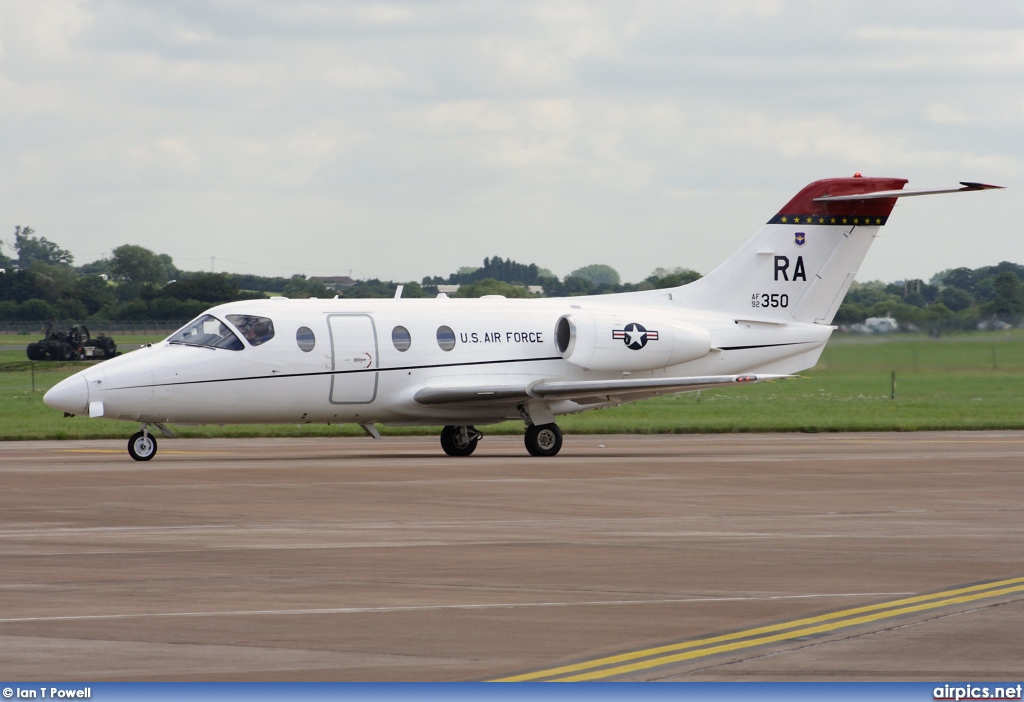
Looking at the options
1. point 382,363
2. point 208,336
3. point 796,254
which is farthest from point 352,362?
point 796,254

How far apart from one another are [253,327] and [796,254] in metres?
11.2

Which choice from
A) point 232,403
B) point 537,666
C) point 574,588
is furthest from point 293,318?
point 537,666

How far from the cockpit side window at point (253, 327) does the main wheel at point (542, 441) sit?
5196 millimetres

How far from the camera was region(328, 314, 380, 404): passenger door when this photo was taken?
25688 millimetres

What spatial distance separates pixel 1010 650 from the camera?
9.37m

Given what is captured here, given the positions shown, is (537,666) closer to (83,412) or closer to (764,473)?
(764,473)

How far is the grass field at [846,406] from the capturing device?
1341 inches

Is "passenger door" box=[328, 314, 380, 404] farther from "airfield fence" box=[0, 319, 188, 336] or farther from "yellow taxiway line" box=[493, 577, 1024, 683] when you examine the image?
"airfield fence" box=[0, 319, 188, 336]

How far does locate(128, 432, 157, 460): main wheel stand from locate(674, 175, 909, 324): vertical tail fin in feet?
35.8

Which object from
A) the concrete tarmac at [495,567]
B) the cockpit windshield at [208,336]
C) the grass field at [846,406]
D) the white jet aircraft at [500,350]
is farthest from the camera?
the grass field at [846,406]

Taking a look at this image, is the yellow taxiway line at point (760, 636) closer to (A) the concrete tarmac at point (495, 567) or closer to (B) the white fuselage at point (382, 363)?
(A) the concrete tarmac at point (495, 567)

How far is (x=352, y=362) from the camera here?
2575 cm

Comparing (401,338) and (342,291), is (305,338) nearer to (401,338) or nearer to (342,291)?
(401,338)

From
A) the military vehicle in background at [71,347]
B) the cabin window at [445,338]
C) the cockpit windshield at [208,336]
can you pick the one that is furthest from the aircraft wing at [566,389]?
the military vehicle in background at [71,347]
